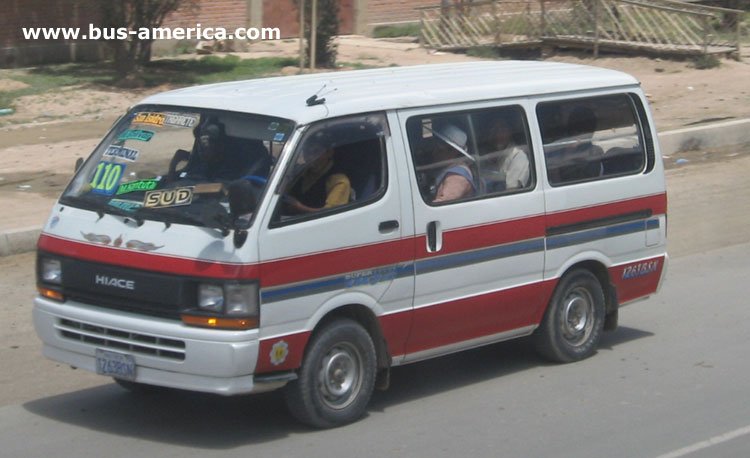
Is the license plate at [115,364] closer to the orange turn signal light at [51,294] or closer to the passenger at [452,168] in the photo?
the orange turn signal light at [51,294]

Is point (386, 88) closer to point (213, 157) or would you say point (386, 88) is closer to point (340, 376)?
point (213, 157)

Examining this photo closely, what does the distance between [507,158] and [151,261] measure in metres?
2.50

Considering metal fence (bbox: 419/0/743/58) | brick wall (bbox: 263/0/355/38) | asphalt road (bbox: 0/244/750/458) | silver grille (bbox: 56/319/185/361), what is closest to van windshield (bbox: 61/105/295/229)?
silver grille (bbox: 56/319/185/361)

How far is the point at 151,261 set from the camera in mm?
6305

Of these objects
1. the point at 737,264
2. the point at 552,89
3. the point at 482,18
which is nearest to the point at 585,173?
the point at 552,89

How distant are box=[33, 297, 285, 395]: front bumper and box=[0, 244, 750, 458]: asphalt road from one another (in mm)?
427

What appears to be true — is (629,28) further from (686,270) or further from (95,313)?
(95,313)

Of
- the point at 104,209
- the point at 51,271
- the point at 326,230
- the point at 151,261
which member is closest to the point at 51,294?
the point at 51,271

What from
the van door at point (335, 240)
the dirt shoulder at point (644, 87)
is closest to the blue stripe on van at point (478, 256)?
the van door at point (335, 240)

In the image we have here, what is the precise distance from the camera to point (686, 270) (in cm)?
1137

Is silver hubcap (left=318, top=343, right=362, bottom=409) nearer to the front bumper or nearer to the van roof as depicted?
the front bumper

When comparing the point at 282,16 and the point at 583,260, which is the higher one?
the point at 282,16

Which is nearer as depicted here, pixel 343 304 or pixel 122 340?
pixel 122 340

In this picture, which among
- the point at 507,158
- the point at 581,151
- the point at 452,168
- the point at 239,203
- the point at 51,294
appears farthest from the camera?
the point at 581,151
